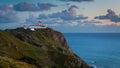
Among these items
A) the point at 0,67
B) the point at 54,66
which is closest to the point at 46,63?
the point at 54,66

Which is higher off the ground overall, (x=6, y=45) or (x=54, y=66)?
(x=6, y=45)

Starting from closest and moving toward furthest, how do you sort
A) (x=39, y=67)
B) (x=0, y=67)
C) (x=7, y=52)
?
(x=0, y=67) < (x=39, y=67) < (x=7, y=52)

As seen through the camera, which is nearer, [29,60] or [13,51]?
[29,60]

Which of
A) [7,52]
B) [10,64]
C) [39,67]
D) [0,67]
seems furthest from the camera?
[7,52]

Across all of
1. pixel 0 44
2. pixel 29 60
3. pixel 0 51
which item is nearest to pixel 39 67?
pixel 29 60

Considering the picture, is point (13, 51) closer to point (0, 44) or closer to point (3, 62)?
point (0, 44)

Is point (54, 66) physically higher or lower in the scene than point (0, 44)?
lower

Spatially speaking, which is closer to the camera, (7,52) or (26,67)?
(26,67)

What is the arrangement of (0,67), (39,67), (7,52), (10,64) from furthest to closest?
1. (7,52)
2. (39,67)
3. (10,64)
4. (0,67)

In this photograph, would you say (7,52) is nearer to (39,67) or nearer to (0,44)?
(0,44)

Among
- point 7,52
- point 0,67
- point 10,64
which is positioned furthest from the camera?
point 7,52
